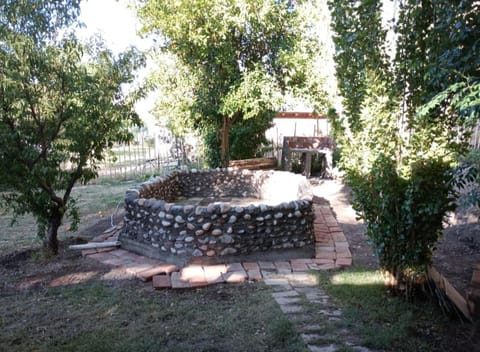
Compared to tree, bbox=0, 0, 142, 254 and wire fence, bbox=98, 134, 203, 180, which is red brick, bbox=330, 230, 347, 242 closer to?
tree, bbox=0, 0, 142, 254

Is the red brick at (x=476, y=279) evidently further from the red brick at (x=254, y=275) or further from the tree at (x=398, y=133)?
the red brick at (x=254, y=275)

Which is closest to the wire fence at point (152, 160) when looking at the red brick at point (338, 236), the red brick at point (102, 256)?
the red brick at point (102, 256)

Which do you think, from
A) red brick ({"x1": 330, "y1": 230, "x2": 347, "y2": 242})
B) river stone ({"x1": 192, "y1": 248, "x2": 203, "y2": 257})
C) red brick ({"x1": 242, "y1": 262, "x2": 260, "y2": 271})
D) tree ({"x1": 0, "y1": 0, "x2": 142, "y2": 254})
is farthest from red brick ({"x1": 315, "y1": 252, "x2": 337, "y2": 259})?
tree ({"x1": 0, "y1": 0, "x2": 142, "y2": 254})

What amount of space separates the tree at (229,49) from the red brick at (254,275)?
13.6ft

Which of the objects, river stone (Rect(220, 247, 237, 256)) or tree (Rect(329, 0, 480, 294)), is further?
river stone (Rect(220, 247, 237, 256))

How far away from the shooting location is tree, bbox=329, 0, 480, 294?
2979 millimetres

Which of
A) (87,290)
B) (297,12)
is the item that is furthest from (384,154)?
(297,12)

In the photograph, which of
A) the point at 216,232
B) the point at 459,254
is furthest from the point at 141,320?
the point at 459,254

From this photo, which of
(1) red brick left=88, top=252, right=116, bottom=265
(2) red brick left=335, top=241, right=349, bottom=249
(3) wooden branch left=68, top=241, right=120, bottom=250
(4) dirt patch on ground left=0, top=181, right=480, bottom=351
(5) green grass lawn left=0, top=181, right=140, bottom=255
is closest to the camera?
(4) dirt patch on ground left=0, top=181, right=480, bottom=351

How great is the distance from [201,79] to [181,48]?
2.62ft

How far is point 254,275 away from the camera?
13.8 feet

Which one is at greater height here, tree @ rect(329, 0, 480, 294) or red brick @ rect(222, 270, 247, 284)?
tree @ rect(329, 0, 480, 294)

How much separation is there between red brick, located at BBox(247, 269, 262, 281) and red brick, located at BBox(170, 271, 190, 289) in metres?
0.73

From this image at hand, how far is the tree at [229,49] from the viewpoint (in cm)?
710
